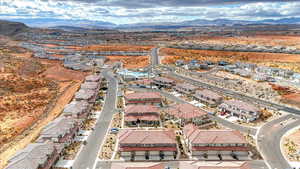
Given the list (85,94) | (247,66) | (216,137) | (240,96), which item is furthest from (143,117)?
(247,66)

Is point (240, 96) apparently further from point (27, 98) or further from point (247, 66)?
point (27, 98)

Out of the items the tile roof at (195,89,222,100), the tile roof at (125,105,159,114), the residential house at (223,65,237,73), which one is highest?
the residential house at (223,65,237,73)

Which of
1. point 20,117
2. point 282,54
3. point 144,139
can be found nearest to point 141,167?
point 144,139

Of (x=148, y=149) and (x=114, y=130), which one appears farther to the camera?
(x=114, y=130)

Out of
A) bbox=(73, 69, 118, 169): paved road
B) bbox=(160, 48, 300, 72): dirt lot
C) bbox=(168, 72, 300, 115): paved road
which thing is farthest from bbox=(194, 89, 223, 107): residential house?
bbox=(160, 48, 300, 72): dirt lot

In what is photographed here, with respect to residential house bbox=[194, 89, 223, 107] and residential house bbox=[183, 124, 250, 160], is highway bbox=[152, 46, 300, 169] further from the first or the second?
residential house bbox=[194, 89, 223, 107]

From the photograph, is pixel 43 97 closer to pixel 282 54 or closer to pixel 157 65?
pixel 157 65
